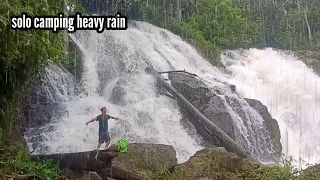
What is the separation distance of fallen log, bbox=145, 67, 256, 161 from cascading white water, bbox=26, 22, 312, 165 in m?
0.46

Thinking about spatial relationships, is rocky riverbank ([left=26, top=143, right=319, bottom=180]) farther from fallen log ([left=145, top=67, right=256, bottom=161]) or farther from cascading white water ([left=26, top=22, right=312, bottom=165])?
fallen log ([left=145, top=67, right=256, bottom=161])

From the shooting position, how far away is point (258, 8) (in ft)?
110

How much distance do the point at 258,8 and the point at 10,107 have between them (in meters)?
27.5

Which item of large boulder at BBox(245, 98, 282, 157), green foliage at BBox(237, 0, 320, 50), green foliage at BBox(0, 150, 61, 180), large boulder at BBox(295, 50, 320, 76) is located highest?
green foliage at BBox(237, 0, 320, 50)

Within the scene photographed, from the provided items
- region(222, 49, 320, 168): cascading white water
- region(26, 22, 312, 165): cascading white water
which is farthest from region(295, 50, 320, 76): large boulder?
region(26, 22, 312, 165): cascading white water

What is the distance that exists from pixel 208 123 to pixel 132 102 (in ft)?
8.73

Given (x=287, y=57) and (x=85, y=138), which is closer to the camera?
(x=85, y=138)

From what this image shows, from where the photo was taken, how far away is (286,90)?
67.8 ft

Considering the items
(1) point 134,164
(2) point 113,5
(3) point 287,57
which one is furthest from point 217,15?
(1) point 134,164

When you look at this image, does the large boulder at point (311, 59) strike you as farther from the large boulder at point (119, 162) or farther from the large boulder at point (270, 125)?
the large boulder at point (119, 162)

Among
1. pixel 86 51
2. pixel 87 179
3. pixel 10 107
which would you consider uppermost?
pixel 86 51

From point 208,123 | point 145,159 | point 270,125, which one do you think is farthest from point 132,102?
point 270,125

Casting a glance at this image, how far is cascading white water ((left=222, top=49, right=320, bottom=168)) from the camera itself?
17.3m

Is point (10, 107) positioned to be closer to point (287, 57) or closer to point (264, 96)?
point (264, 96)
